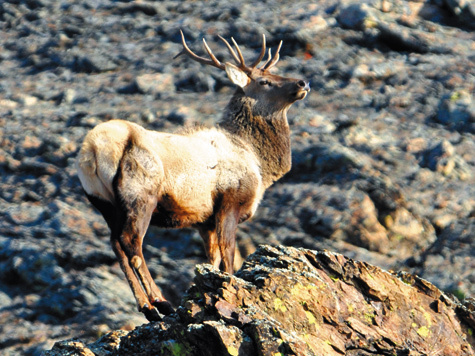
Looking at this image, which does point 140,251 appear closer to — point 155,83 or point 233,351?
point 233,351

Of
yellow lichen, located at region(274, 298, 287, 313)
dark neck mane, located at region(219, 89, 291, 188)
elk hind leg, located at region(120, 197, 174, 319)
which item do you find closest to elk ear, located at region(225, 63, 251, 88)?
dark neck mane, located at region(219, 89, 291, 188)

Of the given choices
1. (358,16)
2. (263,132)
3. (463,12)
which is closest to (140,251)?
(263,132)

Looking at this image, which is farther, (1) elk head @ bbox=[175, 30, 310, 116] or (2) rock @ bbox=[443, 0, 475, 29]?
(2) rock @ bbox=[443, 0, 475, 29]

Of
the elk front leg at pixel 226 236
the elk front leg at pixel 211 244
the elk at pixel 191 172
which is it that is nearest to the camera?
the elk at pixel 191 172

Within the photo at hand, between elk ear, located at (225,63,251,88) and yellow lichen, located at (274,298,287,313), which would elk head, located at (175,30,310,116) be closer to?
elk ear, located at (225,63,251,88)

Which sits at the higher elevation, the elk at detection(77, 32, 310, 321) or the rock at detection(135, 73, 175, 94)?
the elk at detection(77, 32, 310, 321)

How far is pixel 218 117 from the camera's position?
12688mm

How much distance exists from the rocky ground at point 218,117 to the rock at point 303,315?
3980 millimetres

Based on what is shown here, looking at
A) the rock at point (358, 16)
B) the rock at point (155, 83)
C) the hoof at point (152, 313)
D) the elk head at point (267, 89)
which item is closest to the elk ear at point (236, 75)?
the elk head at point (267, 89)

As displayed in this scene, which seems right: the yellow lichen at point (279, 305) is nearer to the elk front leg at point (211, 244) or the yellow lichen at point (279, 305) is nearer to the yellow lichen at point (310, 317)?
the yellow lichen at point (310, 317)

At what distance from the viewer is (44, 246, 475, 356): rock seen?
4.67 m

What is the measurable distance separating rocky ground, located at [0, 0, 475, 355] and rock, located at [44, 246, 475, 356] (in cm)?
398

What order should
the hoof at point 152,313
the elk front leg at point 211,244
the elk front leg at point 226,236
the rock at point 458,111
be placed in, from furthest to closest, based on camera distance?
the rock at point 458,111 < the elk front leg at point 211,244 < the elk front leg at point 226,236 < the hoof at point 152,313

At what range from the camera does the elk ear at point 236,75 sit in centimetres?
892
